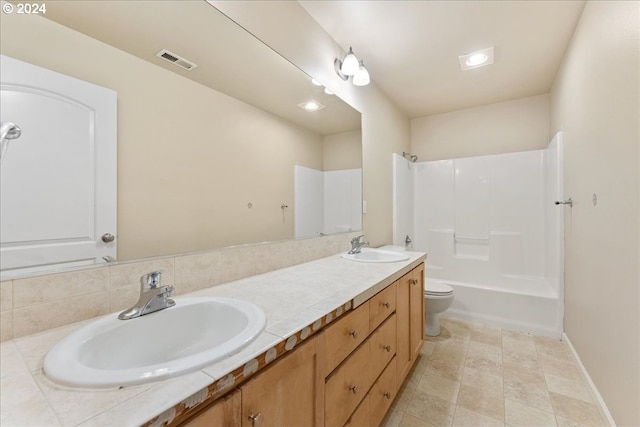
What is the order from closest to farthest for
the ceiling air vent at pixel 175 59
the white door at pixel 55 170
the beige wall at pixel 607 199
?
the white door at pixel 55 170 < the ceiling air vent at pixel 175 59 < the beige wall at pixel 607 199

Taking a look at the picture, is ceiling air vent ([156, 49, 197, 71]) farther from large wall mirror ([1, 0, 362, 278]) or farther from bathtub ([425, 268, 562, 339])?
bathtub ([425, 268, 562, 339])

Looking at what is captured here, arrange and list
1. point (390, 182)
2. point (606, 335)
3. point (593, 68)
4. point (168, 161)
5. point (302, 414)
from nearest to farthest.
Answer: point (302, 414) → point (168, 161) → point (606, 335) → point (593, 68) → point (390, 182)

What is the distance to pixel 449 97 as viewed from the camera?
9.48 feet

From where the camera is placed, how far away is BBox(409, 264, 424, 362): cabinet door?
1645 mm

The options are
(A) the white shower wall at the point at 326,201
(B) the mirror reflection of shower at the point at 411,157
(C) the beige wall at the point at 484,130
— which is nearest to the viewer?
(A) the white shower wall at the point at 326,201

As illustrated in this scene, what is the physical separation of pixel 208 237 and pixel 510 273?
10.4 ft

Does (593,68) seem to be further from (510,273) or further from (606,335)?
(510,273)

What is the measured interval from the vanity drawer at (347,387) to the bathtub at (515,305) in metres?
1.69

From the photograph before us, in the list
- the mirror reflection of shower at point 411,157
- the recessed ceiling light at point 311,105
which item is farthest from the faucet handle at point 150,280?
the mirror reflection of shower at point 411,157

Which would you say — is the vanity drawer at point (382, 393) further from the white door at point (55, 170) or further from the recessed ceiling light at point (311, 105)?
the recessed ceiling light at point (311, 105)

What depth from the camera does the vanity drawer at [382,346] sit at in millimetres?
1157

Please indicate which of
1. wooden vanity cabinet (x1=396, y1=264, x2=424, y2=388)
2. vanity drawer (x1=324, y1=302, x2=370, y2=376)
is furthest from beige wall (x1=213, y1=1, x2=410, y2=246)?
vanity drawer (x1=324, y1=302, x2=370, y2=376)

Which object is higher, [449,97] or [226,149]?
[449,97]

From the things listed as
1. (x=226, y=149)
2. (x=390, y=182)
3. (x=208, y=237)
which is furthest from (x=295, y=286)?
(x=390, y=182)
